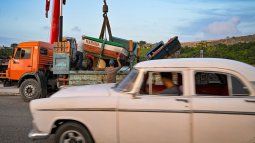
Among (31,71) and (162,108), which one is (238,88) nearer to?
(162,108)

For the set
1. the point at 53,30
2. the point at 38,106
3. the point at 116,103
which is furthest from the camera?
the point at 53,30

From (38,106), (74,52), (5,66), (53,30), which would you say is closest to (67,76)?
(74,52)

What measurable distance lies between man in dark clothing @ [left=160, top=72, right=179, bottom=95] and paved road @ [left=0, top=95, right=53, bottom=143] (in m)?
2.10

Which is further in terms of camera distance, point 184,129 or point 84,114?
point 84,114

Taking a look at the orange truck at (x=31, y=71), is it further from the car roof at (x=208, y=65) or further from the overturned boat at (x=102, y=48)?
the car roof at (x=208, y=65)

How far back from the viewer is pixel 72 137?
614 cm

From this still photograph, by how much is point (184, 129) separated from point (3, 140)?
12.5 ft

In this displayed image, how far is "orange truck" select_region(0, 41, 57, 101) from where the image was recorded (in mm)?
15367

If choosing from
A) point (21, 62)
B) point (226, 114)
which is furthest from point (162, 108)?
point (21, 62)

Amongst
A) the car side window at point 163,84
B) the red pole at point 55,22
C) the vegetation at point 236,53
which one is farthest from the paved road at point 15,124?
the vegetation at point 236,53

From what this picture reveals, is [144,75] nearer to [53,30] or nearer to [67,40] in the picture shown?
[67,40]

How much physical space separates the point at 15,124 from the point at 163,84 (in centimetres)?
461

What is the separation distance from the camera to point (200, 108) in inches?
218

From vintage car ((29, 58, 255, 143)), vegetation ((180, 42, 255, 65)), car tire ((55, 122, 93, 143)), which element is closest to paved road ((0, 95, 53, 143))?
car tire ((55, 122, 93, 143))
